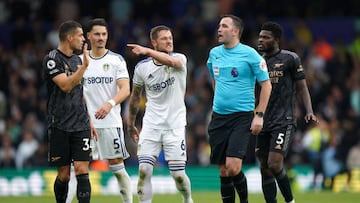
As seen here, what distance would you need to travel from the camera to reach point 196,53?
2836cm

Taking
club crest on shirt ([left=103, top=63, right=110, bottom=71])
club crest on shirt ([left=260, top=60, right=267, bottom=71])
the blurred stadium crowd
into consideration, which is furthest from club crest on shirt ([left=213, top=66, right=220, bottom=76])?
the blurred stadium crowd

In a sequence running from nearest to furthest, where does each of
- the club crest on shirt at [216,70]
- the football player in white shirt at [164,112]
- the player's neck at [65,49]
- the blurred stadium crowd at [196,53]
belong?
1. the player's neck at [65,49]
2. the club crest on shirt at [216,70]
3. the football player in white shirt at [164,112]
4. the blurred stadium crowd at [196,53]

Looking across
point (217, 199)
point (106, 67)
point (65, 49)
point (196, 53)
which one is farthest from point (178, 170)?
point (196, 53)

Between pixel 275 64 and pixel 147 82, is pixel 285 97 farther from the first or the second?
pixel 147 82

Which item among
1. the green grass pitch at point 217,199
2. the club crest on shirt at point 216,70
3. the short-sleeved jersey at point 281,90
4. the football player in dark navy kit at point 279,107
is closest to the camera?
the club crest on shirt at point 216,70

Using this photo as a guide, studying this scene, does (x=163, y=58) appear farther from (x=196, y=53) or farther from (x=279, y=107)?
(x=196, y=53)

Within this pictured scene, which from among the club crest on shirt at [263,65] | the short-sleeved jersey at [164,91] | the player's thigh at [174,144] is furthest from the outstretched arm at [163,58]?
the club crest on shirt at [263,65]

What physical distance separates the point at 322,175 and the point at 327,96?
373 cm

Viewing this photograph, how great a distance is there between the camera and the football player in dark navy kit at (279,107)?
50.2ft

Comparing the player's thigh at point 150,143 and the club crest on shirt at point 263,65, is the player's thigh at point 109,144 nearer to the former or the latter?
the player's thigh at point 150,143

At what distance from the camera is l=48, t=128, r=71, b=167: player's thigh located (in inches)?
568

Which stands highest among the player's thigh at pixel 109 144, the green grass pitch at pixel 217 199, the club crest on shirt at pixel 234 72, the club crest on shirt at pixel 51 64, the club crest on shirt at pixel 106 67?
the club crest on shirt at pixel 51 64

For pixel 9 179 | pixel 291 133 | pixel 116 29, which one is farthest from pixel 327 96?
pixel 291 133

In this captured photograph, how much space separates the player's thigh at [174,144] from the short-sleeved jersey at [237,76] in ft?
2.64
